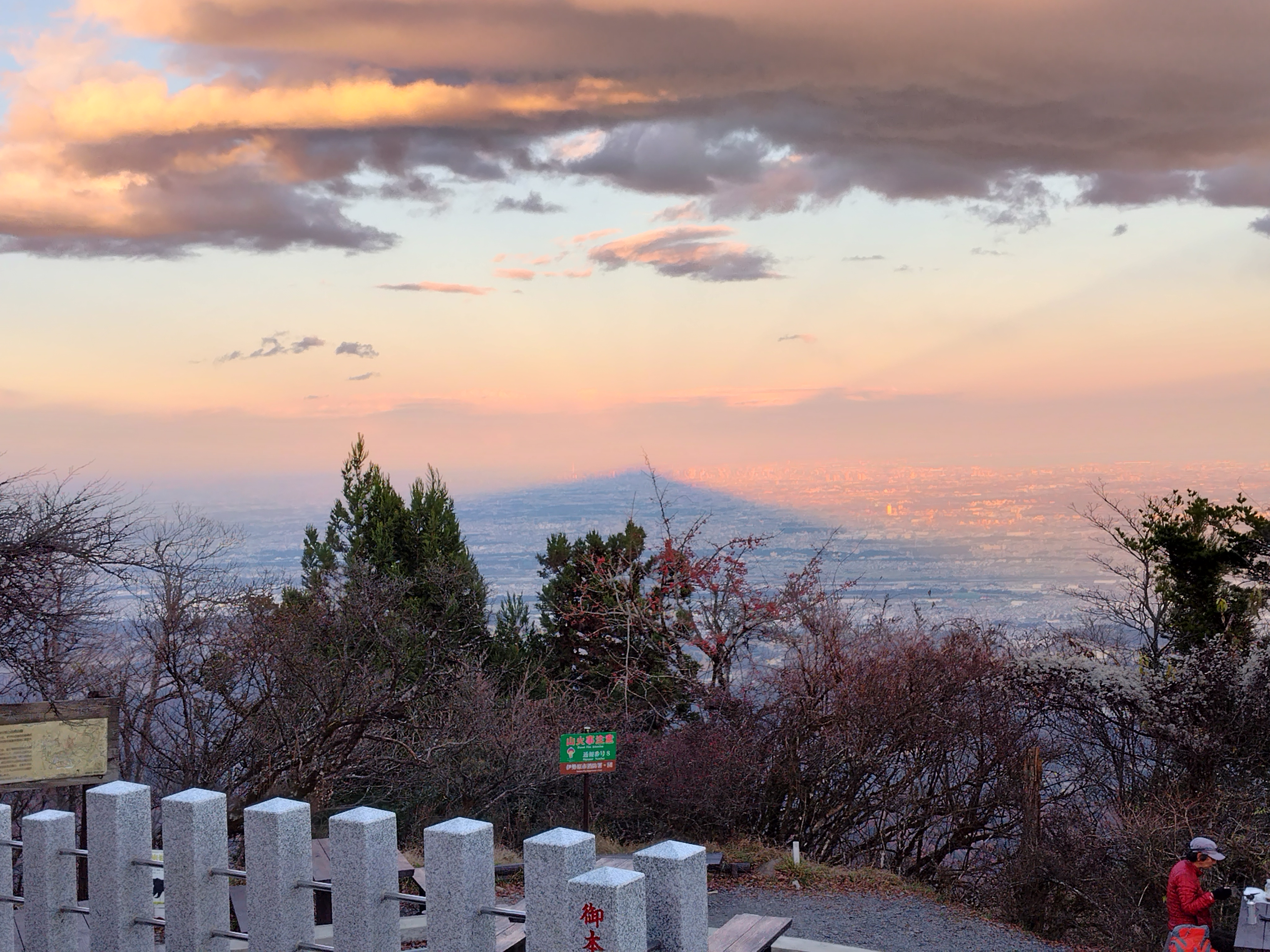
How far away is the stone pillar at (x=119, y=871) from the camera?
5203mm

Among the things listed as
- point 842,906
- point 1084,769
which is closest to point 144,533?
point 842,906

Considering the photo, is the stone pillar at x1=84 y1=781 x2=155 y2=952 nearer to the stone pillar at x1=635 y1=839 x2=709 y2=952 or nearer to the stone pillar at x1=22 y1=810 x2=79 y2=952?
the stone pillar at x1=22 y1=810 x2=79 y2=952

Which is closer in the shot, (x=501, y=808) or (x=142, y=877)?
(x=142, y=877)

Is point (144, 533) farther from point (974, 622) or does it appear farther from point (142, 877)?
point (974, 622)

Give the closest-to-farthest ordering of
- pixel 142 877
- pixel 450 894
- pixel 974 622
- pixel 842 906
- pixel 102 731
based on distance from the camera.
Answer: pixel 450 894
pixel 142 877
pixel 102 731
pixel 842 906
pixel 974 622

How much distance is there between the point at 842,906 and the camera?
11289mm

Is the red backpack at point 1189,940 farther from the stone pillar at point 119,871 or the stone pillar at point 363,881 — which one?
the stone pillar at point 119,871

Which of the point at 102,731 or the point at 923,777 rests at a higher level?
the point at 102,731

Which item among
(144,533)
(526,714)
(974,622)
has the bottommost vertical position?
(526,714)

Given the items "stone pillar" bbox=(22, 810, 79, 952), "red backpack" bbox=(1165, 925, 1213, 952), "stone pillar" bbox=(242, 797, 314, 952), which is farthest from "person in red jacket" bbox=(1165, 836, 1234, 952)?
"stone pillar" bbox=(22, 810, 79, 952)

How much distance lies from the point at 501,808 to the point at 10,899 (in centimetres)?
1091

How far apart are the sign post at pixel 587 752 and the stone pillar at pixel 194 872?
5.63 m

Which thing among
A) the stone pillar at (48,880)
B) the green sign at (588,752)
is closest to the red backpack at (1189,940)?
the green sign at (588,752)

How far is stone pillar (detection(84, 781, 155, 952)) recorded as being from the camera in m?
5.20
